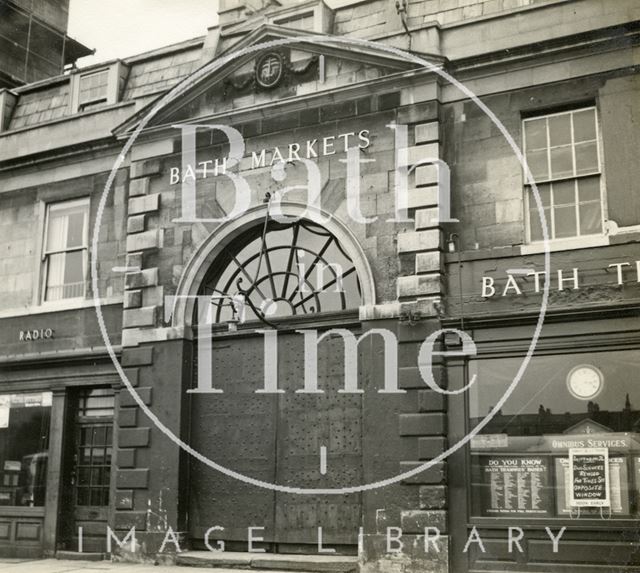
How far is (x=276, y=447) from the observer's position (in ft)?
45.8

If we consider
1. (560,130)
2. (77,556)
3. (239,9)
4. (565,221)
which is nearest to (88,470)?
(77,556)

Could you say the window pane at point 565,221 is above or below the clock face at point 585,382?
above

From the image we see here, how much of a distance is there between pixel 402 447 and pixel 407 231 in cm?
322

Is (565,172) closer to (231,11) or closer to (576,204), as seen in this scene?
(576,204)

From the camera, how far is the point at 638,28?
12367mm

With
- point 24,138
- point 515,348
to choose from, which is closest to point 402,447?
point 515,348

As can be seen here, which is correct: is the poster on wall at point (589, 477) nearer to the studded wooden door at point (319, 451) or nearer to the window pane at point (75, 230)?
the studded wooden door at point (319, 451)

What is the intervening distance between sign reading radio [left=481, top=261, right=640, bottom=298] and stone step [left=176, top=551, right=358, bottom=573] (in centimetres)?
442

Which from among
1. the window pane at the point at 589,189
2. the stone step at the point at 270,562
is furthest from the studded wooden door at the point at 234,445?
the window pane at the point at 589,189

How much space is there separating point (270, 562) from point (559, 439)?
4626mm

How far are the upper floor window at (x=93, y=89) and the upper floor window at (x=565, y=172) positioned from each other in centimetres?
866

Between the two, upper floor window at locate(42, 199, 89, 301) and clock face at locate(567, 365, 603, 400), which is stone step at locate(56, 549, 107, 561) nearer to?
upper floor window at locate(42, 199, 89, 301)

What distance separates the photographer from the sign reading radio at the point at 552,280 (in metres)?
11.8

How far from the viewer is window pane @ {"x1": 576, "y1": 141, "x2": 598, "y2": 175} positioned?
41.4 feet
